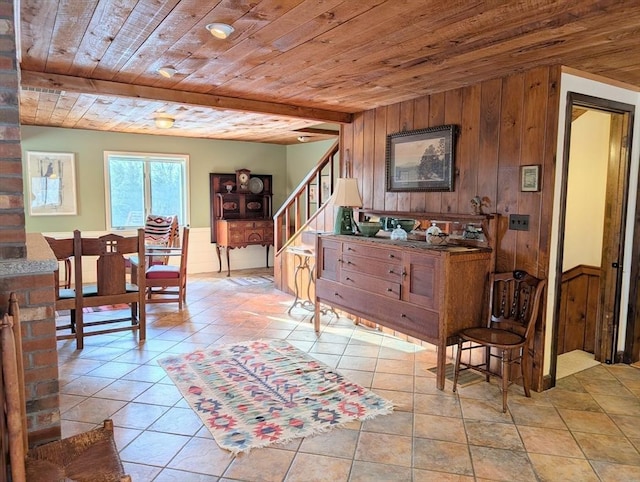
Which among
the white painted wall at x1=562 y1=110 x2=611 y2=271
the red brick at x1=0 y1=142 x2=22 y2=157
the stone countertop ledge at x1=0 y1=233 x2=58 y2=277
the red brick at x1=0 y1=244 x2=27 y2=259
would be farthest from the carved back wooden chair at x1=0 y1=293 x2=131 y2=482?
the white painted wall at x1=562 y1=110 x2=611 y2=271

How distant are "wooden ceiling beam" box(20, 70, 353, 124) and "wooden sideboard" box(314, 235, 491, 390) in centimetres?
145

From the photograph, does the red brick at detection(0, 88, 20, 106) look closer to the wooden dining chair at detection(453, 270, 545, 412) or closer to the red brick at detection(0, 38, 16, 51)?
the red brick at detection(0, 38, 16, 51)

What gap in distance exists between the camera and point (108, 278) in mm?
4094

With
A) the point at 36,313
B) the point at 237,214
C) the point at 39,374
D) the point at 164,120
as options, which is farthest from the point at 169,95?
the point at 237,214

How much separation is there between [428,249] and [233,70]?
1.93 meters

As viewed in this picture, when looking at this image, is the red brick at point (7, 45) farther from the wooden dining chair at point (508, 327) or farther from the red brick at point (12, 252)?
the wooden dining chair at point (508, 327)

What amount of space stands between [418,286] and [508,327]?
0.75 metres

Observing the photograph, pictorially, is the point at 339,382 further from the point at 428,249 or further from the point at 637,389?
the point at 637,389

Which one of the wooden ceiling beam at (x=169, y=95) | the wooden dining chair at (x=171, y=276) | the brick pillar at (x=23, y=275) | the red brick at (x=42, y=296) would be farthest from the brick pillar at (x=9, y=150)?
the wooden dining chair at (x=171, y=276)

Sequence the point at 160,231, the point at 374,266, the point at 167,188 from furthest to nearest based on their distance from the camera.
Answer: the point at 167,188, the point at 160,231, the point at 374,266

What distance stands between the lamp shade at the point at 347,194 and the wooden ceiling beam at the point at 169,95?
813mm

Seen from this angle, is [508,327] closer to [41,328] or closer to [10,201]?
[41,328]

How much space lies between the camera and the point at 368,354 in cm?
394

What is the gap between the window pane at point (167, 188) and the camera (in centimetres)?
742
